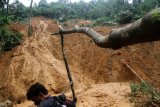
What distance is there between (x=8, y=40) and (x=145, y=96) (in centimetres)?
1160

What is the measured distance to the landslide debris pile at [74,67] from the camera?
16453mm

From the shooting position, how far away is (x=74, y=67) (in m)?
18.6

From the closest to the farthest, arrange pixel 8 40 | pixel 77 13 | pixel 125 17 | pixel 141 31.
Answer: pixel 141 31, pixel 8 40, pixel 125 17, pixel 77 13

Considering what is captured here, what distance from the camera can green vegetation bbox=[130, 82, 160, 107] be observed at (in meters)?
10.7

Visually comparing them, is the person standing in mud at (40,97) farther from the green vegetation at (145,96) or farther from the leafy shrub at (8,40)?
the leafy shrub at (8,40)

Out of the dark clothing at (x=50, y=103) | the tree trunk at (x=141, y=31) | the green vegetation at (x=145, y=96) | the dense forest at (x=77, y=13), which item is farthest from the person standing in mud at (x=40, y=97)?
the dense forest at (x=77, y=13)

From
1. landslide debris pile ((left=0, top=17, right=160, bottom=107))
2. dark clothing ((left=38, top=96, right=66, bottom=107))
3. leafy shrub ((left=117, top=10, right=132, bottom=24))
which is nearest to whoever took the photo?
dark clothing ((left=38, top=96, right=66, bottom=107))

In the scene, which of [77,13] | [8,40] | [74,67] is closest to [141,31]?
[74,67]

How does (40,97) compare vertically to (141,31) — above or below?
below

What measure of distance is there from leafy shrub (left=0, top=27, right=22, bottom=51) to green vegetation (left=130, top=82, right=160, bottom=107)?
10.8 meters

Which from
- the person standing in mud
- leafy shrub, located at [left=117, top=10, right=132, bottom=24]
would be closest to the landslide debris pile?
leafy shrub, located at [left=117, top=10, right=132, bottom=24]

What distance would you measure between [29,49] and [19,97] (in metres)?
4.32

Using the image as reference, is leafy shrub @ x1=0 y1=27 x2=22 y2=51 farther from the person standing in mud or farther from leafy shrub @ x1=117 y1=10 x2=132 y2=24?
the person standing in mud

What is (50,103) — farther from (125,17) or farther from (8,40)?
(125,17)
